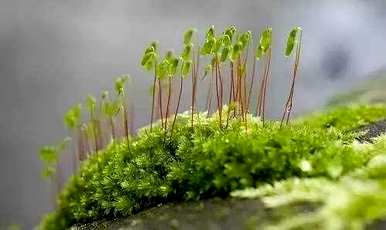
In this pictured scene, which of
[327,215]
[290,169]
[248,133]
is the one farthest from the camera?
[248,133]

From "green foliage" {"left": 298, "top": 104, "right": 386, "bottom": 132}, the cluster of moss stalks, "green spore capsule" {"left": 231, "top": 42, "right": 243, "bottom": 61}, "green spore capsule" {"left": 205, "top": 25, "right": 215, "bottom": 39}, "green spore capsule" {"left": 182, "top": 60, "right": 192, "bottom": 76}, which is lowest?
"green foliage" {"left": 298, "top": 104, "right": 386, "bottom": 132}

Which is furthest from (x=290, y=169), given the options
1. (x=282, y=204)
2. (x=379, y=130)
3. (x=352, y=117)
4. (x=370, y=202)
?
(x=352, y=117)

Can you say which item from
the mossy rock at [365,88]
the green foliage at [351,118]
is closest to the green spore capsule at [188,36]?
the green foliage at [351,118]

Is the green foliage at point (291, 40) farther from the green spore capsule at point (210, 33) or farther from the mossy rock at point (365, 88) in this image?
the mossy rock at point (365, 88)

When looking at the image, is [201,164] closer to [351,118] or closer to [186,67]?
[186,67]

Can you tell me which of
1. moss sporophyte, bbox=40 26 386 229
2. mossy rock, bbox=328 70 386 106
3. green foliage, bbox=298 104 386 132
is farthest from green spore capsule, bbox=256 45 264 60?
mossy rock, bbox=328 70 386 106

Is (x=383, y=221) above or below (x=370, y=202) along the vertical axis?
below

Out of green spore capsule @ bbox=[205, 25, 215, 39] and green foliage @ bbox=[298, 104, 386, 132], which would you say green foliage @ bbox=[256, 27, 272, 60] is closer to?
green spore capsule @ bbox=[205, 25, 215, 39]

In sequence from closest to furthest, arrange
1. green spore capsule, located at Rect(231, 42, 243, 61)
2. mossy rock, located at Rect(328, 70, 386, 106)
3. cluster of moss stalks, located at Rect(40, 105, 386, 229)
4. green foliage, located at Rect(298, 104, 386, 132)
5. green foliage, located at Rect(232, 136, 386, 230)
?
green foliage, located at Rect(232, 136, 386, 230), cluster of moss stalks, located at Rect(40, 105, 386, 229), green spore capsule, located at Rect(231, 42, 243, 61), green foliage, located at Rect(298, 104, 386, 132), mossy rock, located at Rect(328, 70, 386, 106)

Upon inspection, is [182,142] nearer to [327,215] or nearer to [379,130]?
[327,215]
